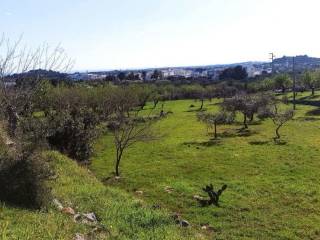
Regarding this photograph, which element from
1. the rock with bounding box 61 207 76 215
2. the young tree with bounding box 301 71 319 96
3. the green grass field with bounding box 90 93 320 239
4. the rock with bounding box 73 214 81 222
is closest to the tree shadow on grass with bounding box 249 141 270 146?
the green grass field with bounding box 90 93 320 239

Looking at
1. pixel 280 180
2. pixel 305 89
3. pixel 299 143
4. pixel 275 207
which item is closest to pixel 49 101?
pixel 299 143

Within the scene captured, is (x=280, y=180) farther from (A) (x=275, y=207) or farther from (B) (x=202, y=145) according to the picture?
(B) (x=202, y=145)

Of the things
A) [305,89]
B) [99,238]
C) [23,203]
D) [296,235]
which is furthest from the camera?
[305,89]

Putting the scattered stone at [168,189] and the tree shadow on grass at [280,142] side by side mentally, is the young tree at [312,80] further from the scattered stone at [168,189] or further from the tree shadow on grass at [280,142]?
the scattered stone at [168,189]

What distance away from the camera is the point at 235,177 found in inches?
1105

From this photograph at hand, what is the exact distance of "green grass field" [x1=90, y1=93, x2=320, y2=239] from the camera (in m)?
18.8

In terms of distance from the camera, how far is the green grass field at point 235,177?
18.8 meters

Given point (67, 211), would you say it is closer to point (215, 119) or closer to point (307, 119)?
point (215, 119)

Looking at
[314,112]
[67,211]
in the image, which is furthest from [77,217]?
[314,112]

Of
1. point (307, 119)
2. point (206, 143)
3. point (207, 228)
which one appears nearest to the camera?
point (207, 228)

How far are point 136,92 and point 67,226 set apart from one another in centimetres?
7512

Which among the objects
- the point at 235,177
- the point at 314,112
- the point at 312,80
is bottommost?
the point at 314,112

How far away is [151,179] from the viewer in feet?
90.8

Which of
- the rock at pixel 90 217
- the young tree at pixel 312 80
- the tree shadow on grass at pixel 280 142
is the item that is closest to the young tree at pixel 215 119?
the tree shadow on grass at pixel 280 142
